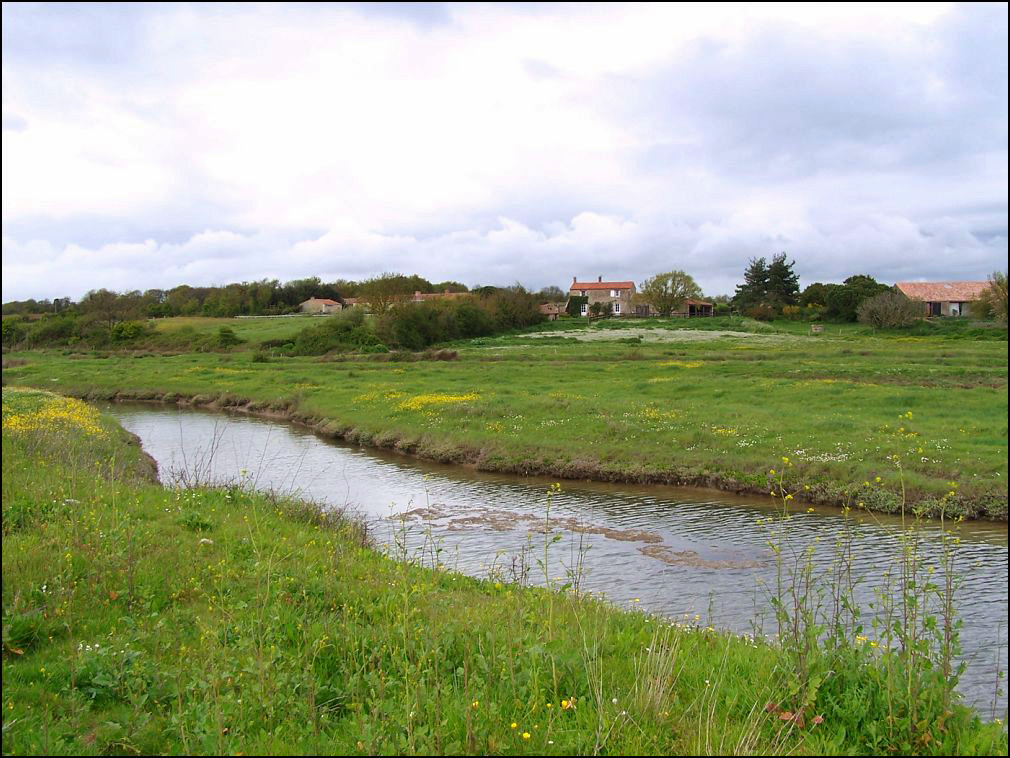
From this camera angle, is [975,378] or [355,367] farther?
[355,367]

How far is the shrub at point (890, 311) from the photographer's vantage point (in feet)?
222

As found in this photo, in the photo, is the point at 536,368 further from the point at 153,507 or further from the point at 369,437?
the point at 153,507

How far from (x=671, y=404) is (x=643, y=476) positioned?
27.7ft

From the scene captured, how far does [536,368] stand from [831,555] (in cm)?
3298

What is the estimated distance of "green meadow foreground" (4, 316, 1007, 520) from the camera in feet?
61.8

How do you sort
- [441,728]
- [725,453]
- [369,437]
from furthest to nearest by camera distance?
[369,437] < [725,453] < [441,728]

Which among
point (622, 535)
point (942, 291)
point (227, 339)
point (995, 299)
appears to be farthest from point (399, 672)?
point (942, 291)

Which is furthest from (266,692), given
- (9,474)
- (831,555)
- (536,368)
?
(536,368)

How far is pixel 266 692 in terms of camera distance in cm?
519

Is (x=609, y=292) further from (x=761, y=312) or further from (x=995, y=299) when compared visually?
(x=995, y=299)

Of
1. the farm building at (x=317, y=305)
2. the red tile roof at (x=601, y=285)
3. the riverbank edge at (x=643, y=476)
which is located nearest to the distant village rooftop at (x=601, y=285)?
the red tile roof at (x=601, y=285)

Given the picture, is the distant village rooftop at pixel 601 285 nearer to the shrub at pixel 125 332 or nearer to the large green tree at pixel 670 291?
the large green tree at pixel 670 291

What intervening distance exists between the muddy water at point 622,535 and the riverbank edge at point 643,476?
18.5 inches

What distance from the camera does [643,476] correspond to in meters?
20.8
